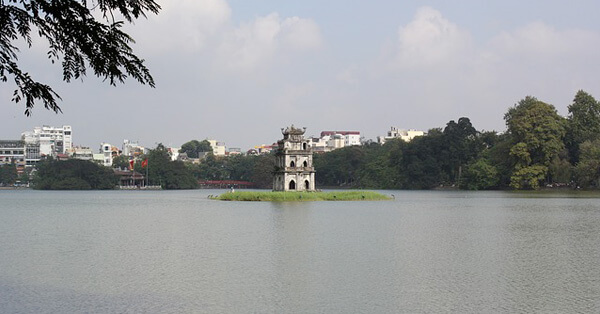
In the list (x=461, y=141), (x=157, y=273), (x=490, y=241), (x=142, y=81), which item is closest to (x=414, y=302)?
(x=157, y=273)

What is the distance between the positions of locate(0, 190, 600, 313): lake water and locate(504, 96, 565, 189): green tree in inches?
1797

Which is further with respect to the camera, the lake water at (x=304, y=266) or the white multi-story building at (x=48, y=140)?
the white multi-story building at (x=48, y=140)

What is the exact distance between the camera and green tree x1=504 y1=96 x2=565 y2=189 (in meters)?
86.8

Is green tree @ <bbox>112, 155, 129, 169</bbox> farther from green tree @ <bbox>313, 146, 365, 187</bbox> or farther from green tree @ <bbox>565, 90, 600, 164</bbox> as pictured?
green tree @ <bbox>565, 90, 600, 164</bbox>

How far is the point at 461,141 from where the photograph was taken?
355 feet

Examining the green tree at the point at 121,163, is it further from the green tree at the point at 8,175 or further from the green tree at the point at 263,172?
the green tree at the point at 263,172

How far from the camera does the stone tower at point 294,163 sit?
7425cm

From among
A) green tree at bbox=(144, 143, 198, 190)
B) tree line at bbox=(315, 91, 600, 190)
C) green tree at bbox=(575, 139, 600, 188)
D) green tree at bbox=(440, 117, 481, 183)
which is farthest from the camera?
green tree at bbox=(144, 143, 198, 190)

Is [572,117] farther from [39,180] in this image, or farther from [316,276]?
[39,180]

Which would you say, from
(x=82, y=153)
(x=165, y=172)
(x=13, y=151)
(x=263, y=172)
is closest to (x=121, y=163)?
(x=82, y=153)

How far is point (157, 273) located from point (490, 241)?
53.4 ft

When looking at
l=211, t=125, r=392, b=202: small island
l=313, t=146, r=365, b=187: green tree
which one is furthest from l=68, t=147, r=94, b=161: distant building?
l=211, t=125, r=392, b=202: small island

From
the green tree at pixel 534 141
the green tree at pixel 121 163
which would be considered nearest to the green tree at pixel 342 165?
the green tree at pixel 534 141

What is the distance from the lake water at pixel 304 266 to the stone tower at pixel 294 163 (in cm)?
3059
